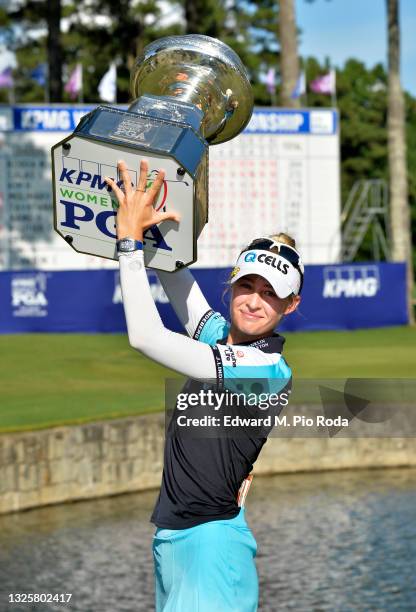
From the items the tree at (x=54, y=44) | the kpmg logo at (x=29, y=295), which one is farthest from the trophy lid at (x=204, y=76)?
the tree at (x=54, y=44)

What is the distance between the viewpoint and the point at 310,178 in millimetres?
33969

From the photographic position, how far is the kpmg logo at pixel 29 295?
27.4m

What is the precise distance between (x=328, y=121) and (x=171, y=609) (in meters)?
30.0

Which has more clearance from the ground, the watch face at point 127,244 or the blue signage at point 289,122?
the blue signage at point 289,122

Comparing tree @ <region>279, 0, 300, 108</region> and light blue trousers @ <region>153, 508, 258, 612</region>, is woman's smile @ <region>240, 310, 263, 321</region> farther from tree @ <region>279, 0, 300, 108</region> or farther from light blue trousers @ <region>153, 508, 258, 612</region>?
tree @ <region>279, 0, 300, 108</region>

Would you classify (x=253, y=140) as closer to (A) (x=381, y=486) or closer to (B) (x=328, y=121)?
(B) (x=328, y=121)

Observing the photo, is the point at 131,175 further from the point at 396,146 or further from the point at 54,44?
the point at 54,44

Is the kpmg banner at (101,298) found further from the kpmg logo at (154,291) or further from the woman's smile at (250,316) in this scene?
the woman's smile at (250,316)

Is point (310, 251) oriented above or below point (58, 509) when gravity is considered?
above

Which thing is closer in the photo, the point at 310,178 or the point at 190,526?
the point at 190,526

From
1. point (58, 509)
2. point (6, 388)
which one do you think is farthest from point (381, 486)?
point (6, 388)

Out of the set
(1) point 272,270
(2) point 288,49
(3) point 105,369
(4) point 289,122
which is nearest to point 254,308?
(1) point 272,270

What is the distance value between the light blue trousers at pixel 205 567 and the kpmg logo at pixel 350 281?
24322mm

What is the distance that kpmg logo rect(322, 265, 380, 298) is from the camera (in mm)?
28780
